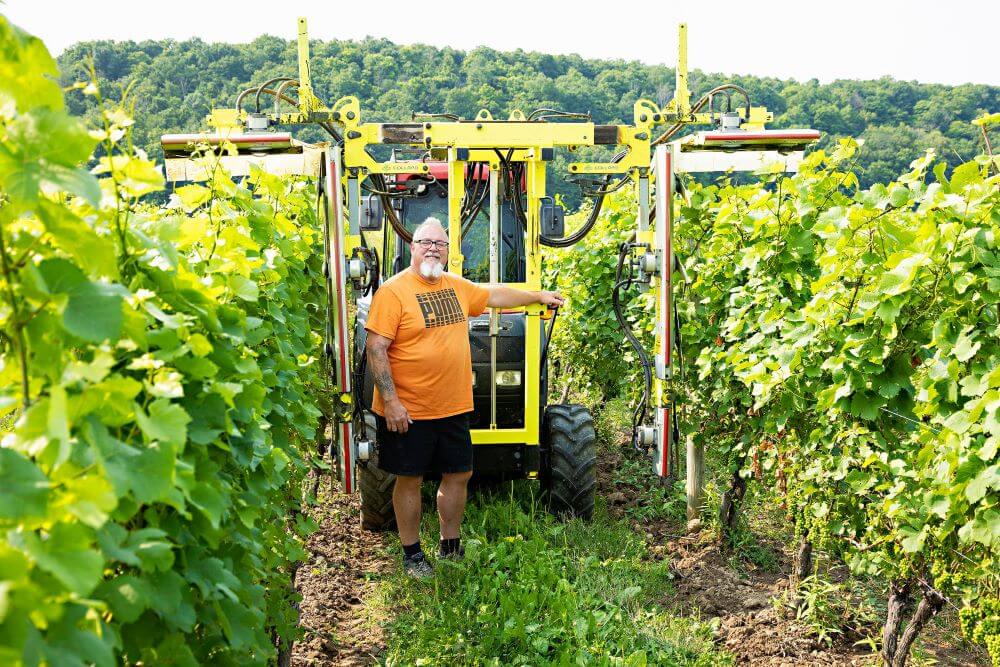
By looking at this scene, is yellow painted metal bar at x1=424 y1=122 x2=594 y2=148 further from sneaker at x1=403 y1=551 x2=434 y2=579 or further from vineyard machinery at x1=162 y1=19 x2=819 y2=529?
sneaker at x1=403 y1=551 x2=434 y2=579

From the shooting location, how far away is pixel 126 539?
1696 mm

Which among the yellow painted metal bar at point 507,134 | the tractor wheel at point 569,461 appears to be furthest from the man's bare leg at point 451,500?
the yellow painted metal bar at point 507,134

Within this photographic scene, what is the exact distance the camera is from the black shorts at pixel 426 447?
16.4ft

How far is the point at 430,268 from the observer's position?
482 cm

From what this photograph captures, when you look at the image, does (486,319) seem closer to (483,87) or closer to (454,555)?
(454,555)

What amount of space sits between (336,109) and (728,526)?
338 cm

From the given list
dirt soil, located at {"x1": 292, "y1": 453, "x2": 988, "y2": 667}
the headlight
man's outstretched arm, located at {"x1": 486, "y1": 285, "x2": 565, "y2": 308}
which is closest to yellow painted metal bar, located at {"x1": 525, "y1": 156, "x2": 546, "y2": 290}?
man's outstretched arm, located at {"x1": 486, "y1": 285, "x2": 565, "y2": 308}

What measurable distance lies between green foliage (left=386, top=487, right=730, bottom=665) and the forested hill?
20924mm

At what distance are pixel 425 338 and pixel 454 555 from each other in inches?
48.6

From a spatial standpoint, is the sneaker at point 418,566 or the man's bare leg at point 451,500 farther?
the man's bare leg at point 451,500

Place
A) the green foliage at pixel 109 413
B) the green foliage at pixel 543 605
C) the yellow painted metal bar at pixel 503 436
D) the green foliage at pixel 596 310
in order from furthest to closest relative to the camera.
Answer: the green foliage at pixel 596 310
the yellow painted metal bar at pixel 503 436
the green foliage at pixel 543 605
the green foliage at pixel 109 413

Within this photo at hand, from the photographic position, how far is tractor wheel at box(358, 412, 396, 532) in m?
5.59

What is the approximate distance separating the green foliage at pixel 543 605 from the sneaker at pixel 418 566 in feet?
0.19

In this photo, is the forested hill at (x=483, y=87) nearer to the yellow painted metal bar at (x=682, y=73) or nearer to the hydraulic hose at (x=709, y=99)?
the hydraulic hose at (x=709, y=99)
